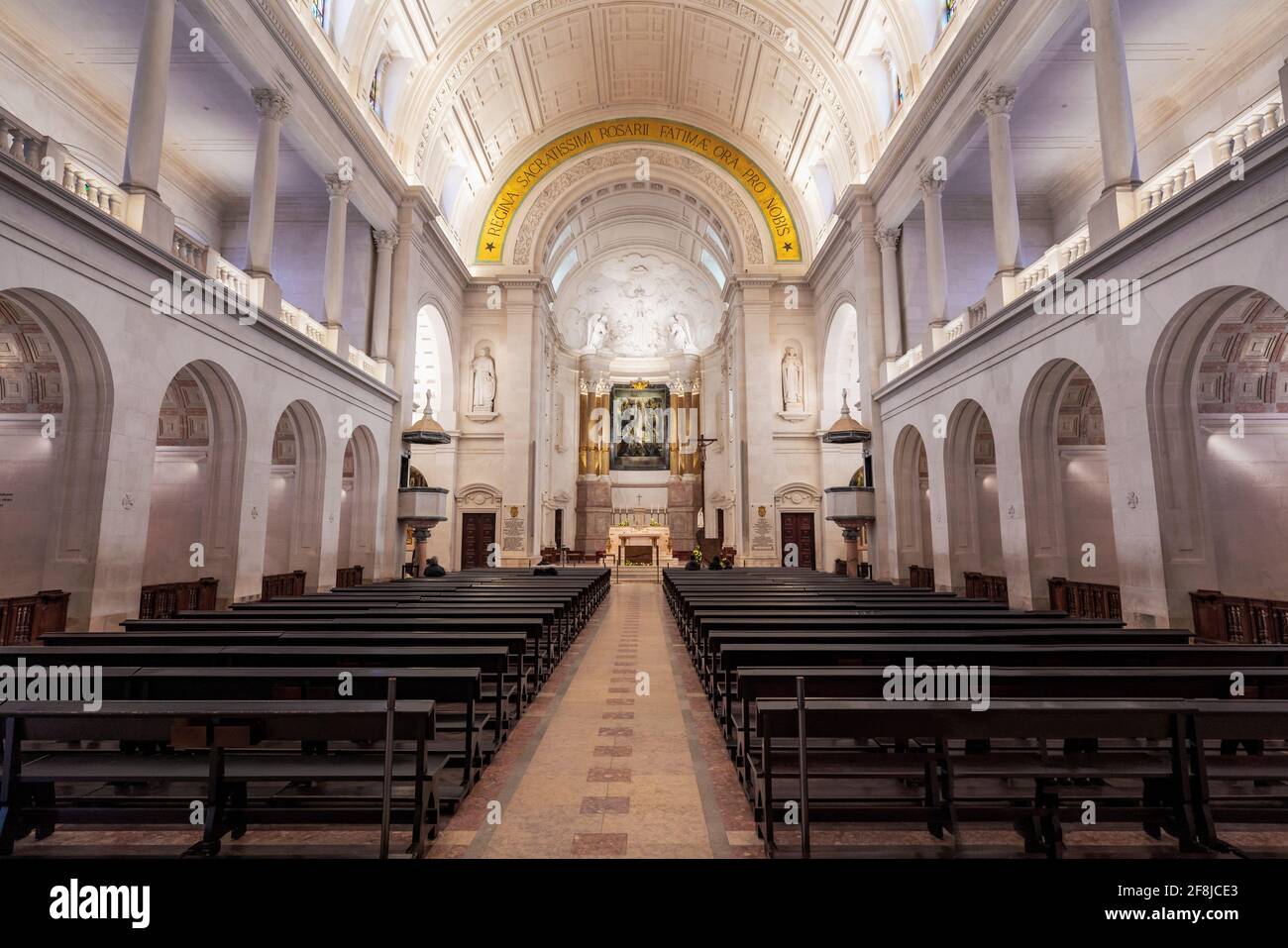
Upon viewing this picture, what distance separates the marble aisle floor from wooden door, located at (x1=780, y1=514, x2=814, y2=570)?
17873 millimetres

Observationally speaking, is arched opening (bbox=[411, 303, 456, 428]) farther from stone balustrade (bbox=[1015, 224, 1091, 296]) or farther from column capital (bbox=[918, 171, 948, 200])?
stone balustrade (bbox=[1015, 224, 1091, 296])

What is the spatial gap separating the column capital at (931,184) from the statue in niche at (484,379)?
16.3 meters

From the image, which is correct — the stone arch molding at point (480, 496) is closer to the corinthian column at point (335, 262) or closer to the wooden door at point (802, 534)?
the corinthian column at point (335, 262)

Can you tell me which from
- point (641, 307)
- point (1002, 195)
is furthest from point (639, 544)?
point (1002, 195)

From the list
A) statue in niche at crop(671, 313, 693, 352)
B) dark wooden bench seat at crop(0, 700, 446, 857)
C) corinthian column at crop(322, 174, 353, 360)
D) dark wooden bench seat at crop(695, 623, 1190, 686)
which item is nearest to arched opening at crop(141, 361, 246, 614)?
corinthian column at crop(322, 174, 353, 360)

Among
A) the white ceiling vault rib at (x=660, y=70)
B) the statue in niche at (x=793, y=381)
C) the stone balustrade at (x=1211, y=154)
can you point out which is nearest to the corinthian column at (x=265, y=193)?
the white ceiling vault rib at (x=660, y=70)

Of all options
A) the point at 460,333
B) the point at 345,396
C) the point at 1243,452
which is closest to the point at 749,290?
the point at 460,333

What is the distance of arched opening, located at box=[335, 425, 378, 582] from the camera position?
1692 centimetres

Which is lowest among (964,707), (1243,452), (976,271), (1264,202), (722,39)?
(964,707)

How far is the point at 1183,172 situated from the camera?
8.35 meters
